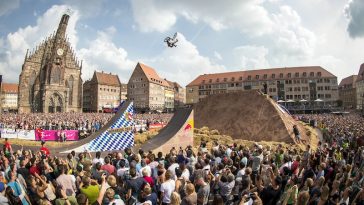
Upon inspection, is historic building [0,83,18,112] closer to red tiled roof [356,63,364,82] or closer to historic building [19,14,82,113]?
historic building [19,14,82,113]

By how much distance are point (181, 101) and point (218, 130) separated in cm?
12039

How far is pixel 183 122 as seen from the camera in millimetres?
20609

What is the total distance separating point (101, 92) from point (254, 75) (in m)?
56.6

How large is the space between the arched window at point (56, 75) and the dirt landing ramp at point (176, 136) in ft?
257

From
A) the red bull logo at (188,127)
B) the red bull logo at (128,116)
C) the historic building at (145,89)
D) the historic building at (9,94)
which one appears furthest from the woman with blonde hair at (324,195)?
the historic building at (9,94)

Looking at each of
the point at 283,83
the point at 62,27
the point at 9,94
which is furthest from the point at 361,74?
the point at 9,94

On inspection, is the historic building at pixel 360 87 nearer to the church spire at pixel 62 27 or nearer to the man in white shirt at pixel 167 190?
the church spire at pixel 62 27

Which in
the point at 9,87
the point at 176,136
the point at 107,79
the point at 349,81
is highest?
the point at 9,87

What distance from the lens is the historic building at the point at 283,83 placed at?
318ft

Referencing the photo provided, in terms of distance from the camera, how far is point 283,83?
101 m

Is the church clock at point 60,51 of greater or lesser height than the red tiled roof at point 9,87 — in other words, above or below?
above

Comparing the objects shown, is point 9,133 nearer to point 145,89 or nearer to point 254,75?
point 145,89

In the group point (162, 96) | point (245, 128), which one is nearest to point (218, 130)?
point (245, 128)

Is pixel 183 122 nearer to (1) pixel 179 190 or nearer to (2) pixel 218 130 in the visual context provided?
(2) pixel 218 130
